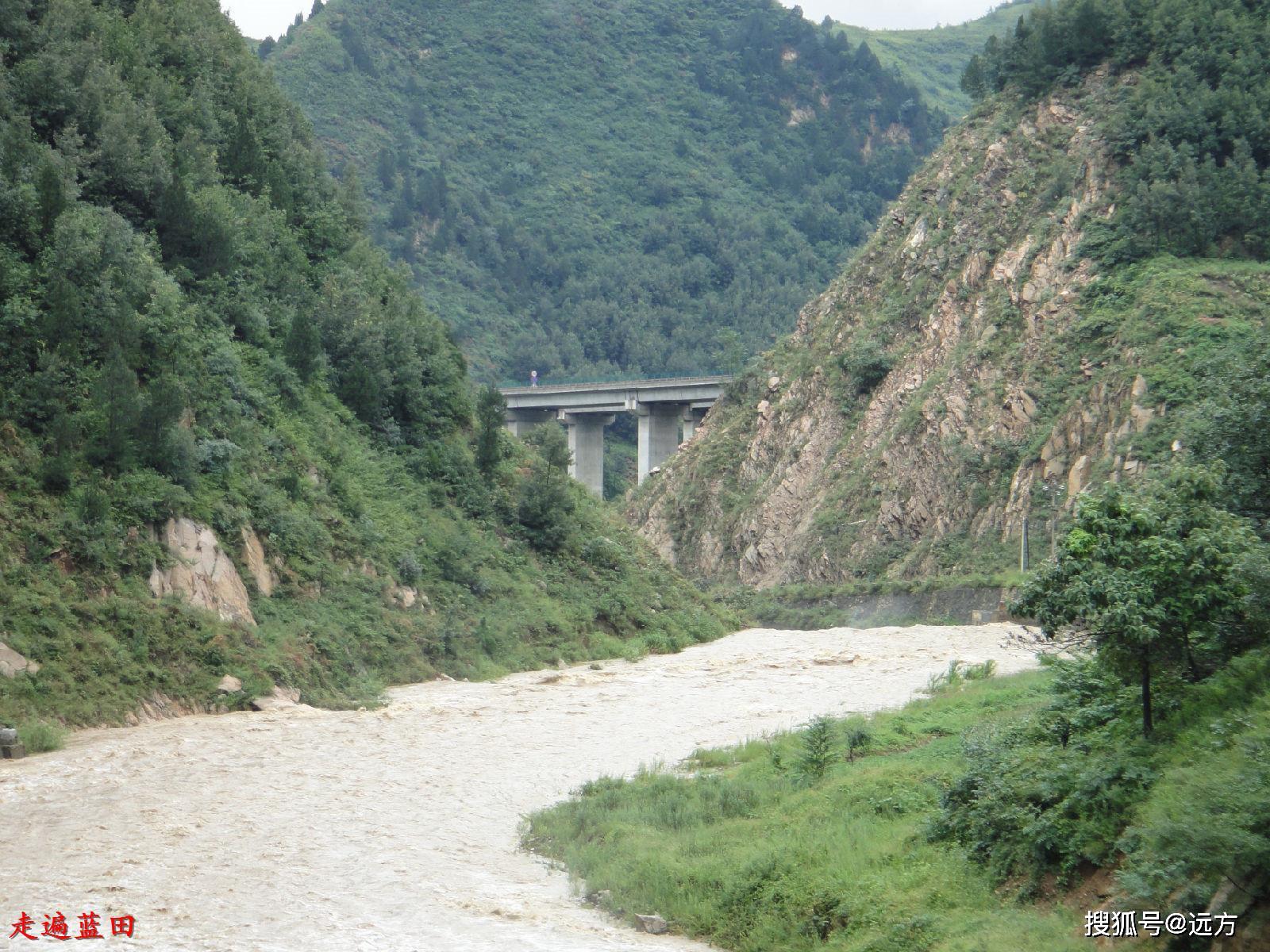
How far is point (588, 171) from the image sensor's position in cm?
17700

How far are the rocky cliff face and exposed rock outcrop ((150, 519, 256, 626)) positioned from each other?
34.0 m

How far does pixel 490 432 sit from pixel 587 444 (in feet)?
192

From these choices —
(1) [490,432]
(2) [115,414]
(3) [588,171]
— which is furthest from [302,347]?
(3) [588,171]

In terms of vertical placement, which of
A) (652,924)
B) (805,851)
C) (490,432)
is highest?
(490,432)

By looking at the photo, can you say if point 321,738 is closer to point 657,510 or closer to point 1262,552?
point 1262,552

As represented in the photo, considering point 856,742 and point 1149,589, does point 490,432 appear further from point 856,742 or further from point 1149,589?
point 1149,589

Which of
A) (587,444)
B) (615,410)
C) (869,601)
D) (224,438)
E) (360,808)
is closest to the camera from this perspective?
(360,808)

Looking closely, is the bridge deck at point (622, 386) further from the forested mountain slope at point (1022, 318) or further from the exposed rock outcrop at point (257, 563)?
the exposed rock outcrop at point (257, 563)

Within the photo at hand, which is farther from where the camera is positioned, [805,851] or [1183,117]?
[1183,117]

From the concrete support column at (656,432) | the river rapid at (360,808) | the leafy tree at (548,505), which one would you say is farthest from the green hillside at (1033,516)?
the leafy tree at (548,505)

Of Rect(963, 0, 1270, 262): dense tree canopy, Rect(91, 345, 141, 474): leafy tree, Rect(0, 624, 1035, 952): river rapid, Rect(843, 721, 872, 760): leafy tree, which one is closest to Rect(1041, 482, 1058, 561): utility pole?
Rect(963, 0, 1270, 262): dense tree canopy

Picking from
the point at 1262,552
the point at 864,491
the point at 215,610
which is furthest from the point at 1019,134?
the point at 1262,552

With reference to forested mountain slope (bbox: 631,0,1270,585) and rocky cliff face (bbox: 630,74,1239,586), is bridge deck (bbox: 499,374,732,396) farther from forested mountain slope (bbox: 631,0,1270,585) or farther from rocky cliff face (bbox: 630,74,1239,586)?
forested mountain slope (bbox: 631,0,1270,585)

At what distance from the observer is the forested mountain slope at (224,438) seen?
31188mm
